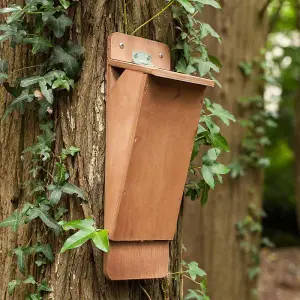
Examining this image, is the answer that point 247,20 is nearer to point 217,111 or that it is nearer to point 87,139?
point 217,111

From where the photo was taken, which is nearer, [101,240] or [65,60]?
[101,240]

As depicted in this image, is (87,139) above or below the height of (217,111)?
below

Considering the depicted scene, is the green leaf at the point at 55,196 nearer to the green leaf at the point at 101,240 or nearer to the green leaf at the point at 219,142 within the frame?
the green leaf at the point at 101,240

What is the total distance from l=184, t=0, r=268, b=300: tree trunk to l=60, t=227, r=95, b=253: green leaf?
2549mm

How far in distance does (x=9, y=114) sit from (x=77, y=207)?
1.37 ft

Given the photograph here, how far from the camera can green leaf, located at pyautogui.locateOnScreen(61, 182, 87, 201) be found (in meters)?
1.69

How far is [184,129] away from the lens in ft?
5.68

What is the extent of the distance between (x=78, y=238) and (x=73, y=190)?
0.19 metres

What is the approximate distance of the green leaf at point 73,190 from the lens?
5.55 feet

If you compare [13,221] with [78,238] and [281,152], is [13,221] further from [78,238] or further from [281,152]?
[281,152]

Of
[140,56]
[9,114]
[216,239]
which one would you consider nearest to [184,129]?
[140,56]

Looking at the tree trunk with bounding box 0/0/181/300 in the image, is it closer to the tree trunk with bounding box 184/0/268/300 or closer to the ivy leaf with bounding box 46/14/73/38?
the ivy leaf with bounding box 46/14/73/38

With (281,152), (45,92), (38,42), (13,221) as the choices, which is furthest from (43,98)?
(281,152)

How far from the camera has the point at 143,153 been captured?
165 cm
